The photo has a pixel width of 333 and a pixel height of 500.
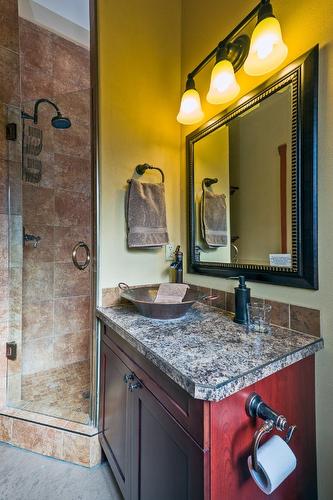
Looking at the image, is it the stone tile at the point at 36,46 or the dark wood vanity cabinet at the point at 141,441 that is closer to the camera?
the dark wood vanity cabinet at the point at 141,441

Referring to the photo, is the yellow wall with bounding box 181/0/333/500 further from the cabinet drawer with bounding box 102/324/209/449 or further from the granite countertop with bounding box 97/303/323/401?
the cabinet drawer with bounding box 102/324/209/449

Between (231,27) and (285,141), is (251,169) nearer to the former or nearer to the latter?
(285,141)

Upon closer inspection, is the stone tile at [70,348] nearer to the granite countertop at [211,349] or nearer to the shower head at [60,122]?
the granite countertop at [211,349]

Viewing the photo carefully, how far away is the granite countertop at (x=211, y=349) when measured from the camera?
0.58 meters

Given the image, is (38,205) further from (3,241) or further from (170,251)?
(170,251)

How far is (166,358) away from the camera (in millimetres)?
685

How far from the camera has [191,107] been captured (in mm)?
1293

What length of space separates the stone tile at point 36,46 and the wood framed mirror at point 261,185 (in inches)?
62.2

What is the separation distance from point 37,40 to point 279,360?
282 centimetres

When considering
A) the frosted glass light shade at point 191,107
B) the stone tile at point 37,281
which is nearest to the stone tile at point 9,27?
the frosted glass light shade at point 191,107

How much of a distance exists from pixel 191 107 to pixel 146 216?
0.64 m

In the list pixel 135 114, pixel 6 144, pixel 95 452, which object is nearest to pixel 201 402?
pixel 95 452

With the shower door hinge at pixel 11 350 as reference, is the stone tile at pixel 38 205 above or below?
above

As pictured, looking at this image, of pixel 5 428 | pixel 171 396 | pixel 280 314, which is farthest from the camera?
pixel 5 428
